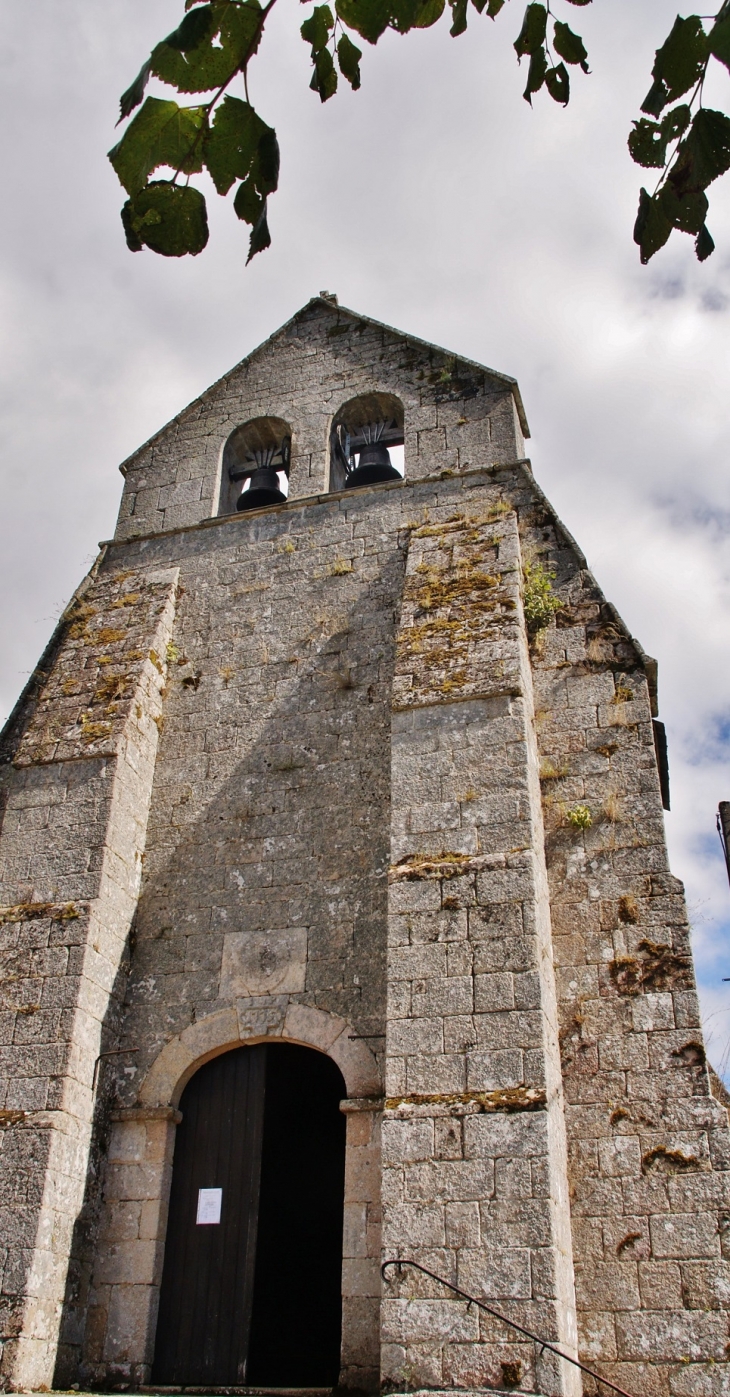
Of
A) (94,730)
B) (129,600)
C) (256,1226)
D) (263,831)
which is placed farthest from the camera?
(129,600)

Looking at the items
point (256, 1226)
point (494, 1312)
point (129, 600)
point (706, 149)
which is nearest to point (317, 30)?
point (706, 149)

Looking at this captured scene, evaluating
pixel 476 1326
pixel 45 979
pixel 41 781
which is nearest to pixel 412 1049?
pixel 476 1326

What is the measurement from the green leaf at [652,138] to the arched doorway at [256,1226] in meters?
6.31

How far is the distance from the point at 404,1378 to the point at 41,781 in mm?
4688

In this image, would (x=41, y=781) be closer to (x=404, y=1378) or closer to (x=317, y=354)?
(x=404, y=1378)

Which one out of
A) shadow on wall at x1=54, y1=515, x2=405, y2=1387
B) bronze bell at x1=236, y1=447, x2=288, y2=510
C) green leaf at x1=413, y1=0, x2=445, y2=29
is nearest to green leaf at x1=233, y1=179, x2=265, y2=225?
green leaf at x1=413, y1=0, x2=445, y2=29

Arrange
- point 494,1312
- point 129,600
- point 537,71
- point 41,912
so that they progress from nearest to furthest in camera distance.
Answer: point 537,71
point 494,1312
point 41,912
point 129,600

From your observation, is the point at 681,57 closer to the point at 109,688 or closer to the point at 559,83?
the point at 559,83

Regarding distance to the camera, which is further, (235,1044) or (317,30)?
(235,1044)

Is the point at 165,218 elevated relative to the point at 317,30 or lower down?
lower down

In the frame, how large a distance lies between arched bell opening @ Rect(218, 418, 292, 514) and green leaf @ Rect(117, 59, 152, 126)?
8544 mm

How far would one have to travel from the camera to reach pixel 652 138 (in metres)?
2.38

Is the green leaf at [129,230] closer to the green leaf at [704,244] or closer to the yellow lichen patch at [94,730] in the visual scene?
the green leaf at [704,244]

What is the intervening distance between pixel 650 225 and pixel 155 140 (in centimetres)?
106
